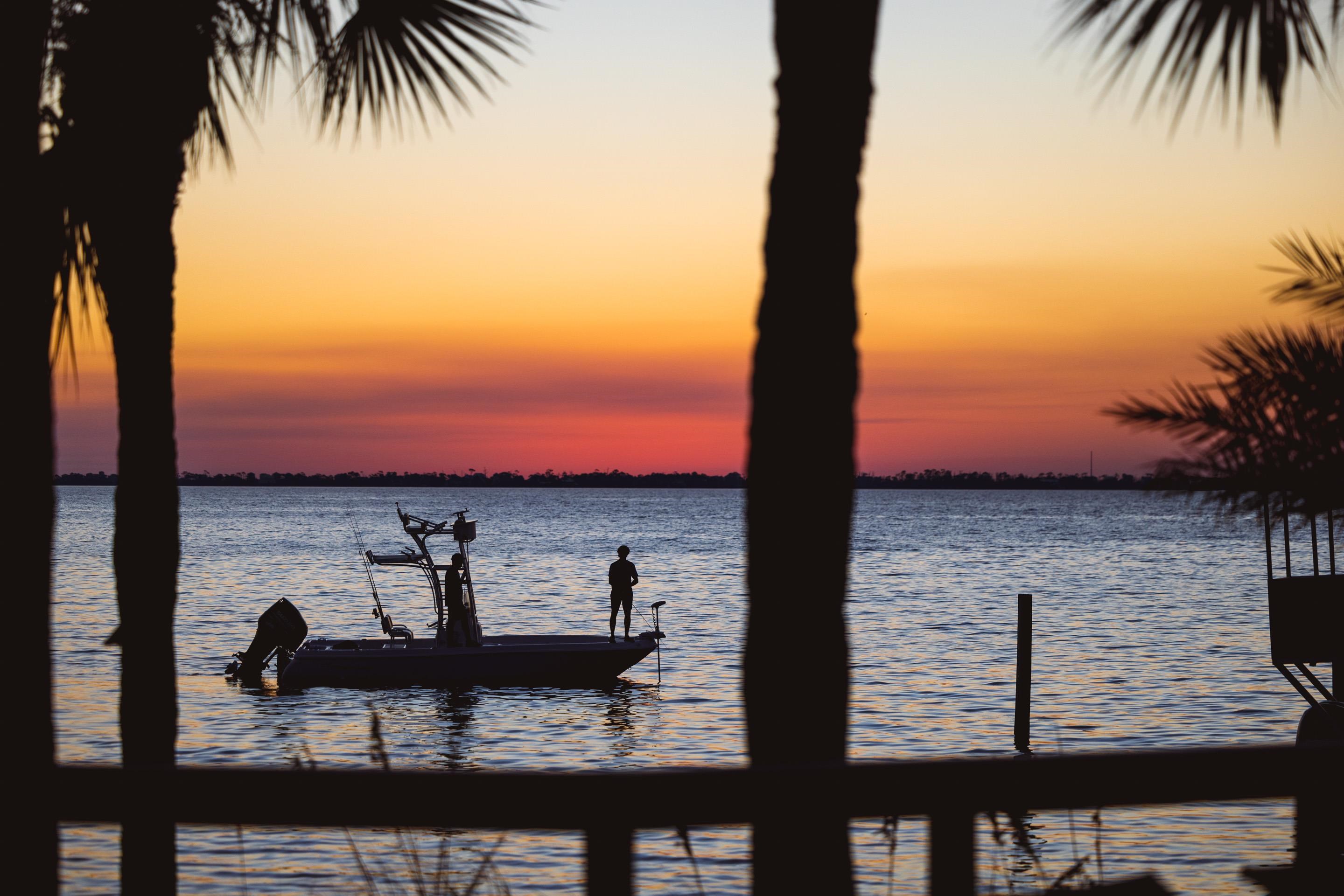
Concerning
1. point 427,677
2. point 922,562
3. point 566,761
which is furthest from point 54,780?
point 922,562

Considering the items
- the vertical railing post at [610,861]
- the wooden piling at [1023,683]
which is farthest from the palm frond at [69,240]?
the wooden piling at [1023,683]

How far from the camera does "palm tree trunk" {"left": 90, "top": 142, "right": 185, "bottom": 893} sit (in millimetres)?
5574

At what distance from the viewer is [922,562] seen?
8775 centimetres

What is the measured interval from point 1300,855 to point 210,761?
1607 cm

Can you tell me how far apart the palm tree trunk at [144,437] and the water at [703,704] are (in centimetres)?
132

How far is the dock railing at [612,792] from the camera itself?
119 inches

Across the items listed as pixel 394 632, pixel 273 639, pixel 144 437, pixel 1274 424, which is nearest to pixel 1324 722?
pixel 1274 424

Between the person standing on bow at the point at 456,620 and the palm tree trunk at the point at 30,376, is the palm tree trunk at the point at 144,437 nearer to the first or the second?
the palm tree trunk at the point at 30,376

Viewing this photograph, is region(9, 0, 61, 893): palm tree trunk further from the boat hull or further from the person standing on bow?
the boat hull

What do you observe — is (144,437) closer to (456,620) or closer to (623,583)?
(456,620)

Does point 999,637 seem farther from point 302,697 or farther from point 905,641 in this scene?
point 302,697

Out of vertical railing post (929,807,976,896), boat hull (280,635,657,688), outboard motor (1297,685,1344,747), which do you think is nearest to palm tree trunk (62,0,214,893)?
vertical railing post (929,807,976,896)

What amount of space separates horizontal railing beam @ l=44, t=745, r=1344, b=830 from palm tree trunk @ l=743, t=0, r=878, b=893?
0.82 m

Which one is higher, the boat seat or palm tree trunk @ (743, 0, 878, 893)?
palm tree trunk @ (743, 0, 878, 893)
